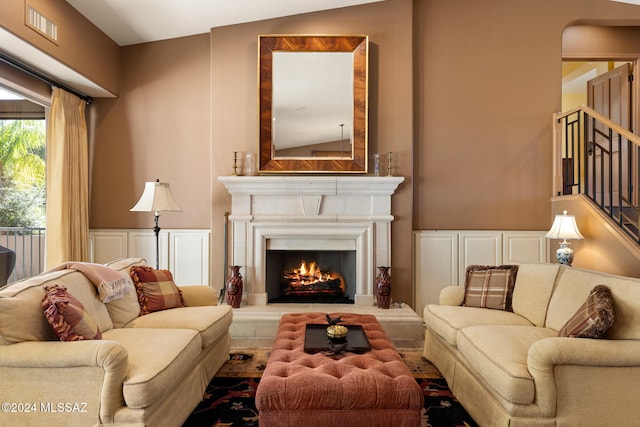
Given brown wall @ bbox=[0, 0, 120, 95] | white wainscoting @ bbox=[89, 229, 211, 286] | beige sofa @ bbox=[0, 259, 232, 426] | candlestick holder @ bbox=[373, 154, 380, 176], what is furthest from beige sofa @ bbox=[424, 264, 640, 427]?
brown wall @ bbox=[0, 0, 120, 95]

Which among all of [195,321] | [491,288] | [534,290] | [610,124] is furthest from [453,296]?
[610,124]

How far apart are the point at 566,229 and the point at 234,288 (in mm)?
3330

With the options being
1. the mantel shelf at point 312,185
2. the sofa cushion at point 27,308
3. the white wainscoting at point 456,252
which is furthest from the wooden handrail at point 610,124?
the sofa cushion at point 27,308

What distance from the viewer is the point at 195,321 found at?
9.05ft

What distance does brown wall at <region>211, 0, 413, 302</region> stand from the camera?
14.7 ft

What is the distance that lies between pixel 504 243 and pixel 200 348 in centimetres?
357

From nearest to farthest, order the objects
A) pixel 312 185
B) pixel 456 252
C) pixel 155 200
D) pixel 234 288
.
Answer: pixel 155 200
pixel 234 288
pixel 312 185
pixel 456 252

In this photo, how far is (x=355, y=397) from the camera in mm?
1854

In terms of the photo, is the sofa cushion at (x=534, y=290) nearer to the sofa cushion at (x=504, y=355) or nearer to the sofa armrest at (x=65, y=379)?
the sofa cushion at (x=504, y=355)

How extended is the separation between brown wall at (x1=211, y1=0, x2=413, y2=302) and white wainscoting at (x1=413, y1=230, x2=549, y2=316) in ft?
0.70

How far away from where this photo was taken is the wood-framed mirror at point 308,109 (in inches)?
175

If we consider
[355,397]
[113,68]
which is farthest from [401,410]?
[113,68]

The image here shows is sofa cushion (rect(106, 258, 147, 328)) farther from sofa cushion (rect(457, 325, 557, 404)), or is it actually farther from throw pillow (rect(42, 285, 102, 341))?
sofa cushion (rect(457, 325, 557, 404))

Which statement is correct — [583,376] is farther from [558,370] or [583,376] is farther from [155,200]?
[155,200]
